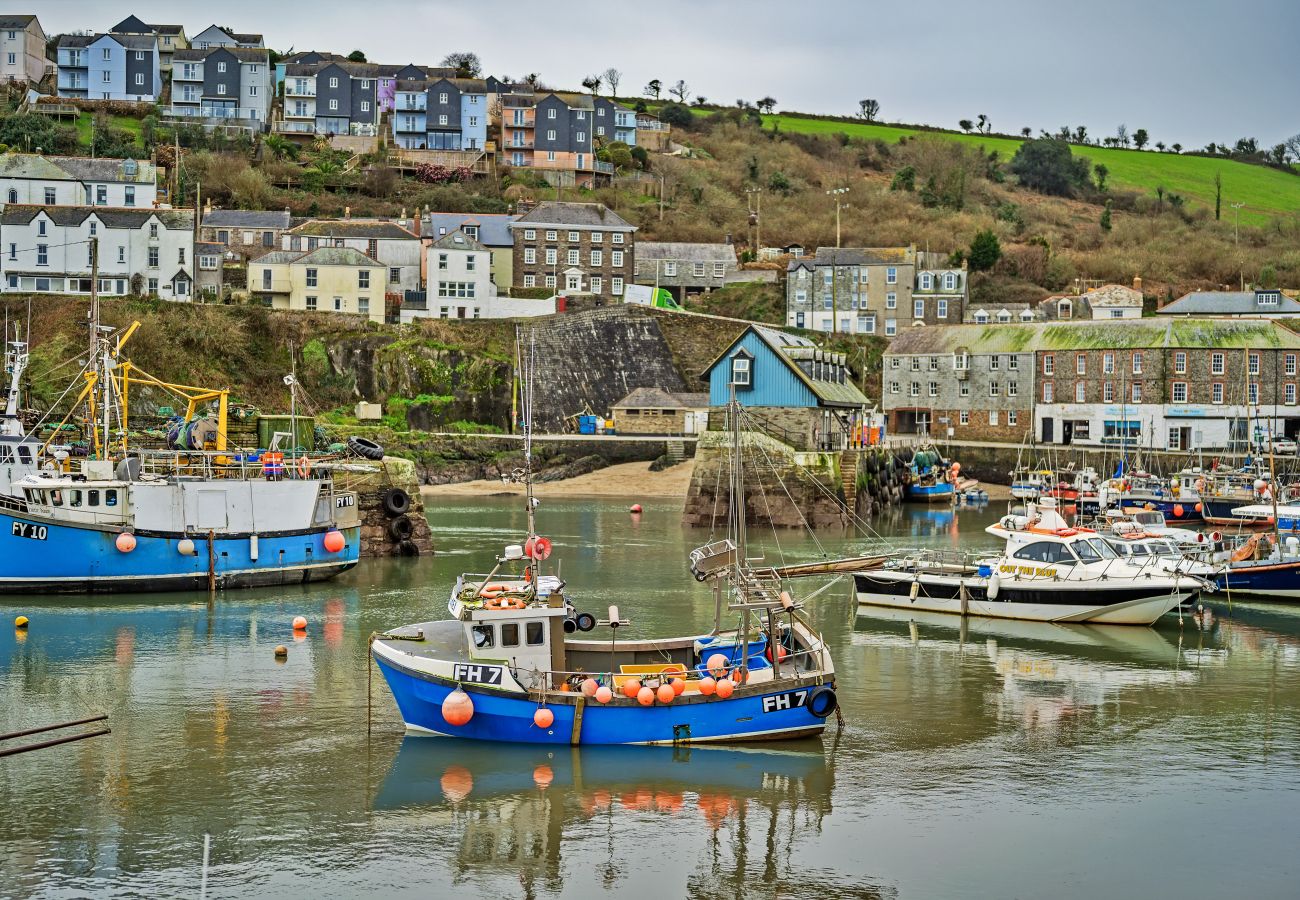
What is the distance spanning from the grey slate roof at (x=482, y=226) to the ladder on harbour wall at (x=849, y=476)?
35.2m

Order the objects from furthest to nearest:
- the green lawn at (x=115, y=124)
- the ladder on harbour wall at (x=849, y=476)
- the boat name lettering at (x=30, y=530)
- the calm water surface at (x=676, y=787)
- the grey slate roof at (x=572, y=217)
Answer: the green lawn at (x=115, y=124), the grey slate roof at (x=572, y=217), the ladder on harbour wall at (x=849, y=476), the boat name lettering at (x=30, y=530), the calm water surface at (x=676, y=787)

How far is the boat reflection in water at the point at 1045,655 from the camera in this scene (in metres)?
24.5

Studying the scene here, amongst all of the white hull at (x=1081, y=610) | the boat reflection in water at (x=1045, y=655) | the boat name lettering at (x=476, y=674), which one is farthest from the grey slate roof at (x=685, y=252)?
the boat name lettering at (x=476, y=674)

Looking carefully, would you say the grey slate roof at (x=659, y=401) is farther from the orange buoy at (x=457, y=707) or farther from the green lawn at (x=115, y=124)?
the orange buoy at (x=457, y=707)

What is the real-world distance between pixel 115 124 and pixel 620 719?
93060mm

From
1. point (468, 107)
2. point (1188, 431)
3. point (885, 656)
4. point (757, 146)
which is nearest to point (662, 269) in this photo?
point (468, 107)

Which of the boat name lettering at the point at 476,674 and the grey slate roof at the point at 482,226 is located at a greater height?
the grey slate roof at the point at 482,226

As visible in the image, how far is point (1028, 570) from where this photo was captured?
3175cm

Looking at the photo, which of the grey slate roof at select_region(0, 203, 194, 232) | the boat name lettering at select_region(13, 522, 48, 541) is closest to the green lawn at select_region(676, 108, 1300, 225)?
the grey slate roof at select_region(0, 203, 194, 232)

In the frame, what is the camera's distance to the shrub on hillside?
5231 inches

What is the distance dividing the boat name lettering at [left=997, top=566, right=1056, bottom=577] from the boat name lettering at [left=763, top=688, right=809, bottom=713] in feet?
41.4

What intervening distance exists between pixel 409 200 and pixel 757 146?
45.0 m

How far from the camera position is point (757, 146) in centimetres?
12962

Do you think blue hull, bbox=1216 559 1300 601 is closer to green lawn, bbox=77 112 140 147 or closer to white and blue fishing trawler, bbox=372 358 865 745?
white and blue fishing trawler, bbox=372 358 865 745
